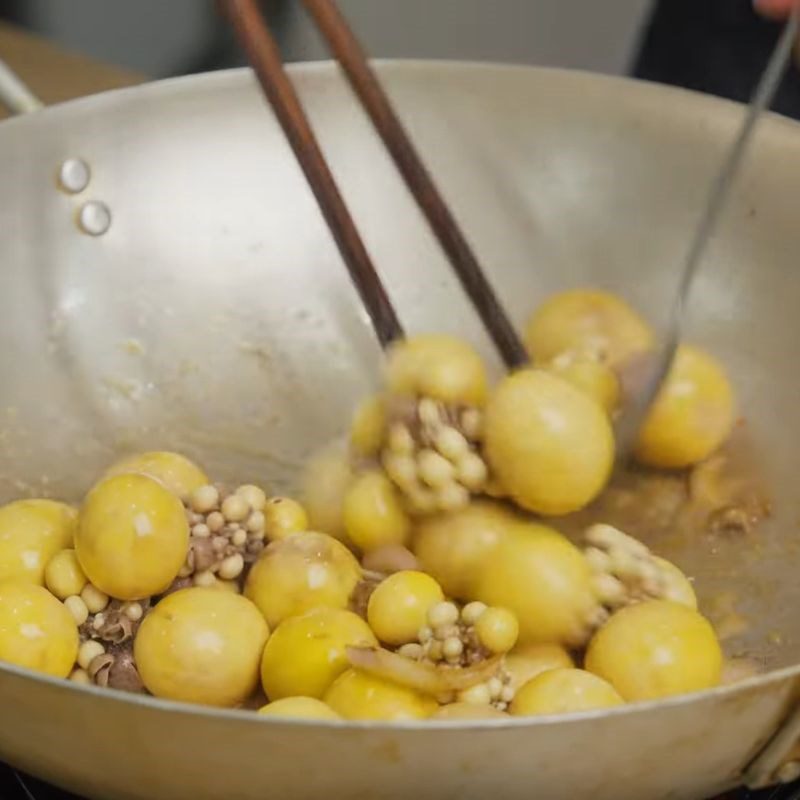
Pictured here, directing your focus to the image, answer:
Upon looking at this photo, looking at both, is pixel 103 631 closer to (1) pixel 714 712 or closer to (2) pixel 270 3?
(1) pixel 714 712

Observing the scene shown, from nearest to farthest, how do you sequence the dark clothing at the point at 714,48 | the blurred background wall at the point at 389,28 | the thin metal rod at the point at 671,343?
1. the thin metal rod at the point at 671,343
2. the dark clothing at the point at 714,48
3. the blurred background wall at the point at 389,28

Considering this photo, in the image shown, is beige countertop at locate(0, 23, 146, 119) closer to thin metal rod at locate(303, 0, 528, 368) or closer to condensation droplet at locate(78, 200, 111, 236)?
condensation droplet at locate(78, 200, 111, 236)

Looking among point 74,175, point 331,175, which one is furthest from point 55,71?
point 331,175

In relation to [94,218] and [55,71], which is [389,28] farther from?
[94,218]

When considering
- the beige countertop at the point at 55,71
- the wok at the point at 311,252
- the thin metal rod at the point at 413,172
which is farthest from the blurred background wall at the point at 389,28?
the thin metal rod at the point at 413,172

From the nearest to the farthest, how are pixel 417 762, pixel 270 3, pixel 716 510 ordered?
1. pixel 417 762
2. pixel 716 510
3. pixel 270 3

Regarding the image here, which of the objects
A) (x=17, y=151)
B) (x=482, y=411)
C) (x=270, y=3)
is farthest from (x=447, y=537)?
(x=270, y=3)

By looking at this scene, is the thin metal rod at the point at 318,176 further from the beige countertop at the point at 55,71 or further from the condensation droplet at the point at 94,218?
the beige countertop at the point at 55,71
